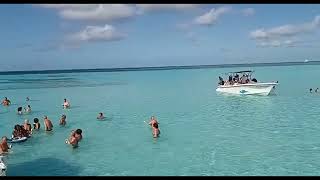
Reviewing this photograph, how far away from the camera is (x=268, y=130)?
1742 centimetres

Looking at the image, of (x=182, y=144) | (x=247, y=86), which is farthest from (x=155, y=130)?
(x=247, y=86)

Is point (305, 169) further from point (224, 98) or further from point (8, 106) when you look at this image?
point (8, 106)

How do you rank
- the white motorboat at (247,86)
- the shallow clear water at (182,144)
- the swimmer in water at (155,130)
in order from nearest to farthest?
the shallow clear water at (182,144) < the swimmer in water at (155,130) < the white motorboat at (247,86)

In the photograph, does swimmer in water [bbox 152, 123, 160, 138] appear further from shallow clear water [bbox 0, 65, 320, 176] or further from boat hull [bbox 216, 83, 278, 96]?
boat hull [bbox 216, 83, 278, 96]

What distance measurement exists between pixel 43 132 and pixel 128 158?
559 centimetres

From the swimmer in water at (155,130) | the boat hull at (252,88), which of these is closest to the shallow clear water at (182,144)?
the swimmer in water at (155,130)

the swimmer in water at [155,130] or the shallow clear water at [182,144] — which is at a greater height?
the swimmer in water at [155,130]

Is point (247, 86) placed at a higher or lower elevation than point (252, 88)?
higher

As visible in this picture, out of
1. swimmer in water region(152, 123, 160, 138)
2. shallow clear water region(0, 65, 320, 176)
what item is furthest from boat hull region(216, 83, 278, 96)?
swimmer in water region(152, 123, 160, 138)

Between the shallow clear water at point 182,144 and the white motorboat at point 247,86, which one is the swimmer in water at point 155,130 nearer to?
the shallow clear water at point 182,144

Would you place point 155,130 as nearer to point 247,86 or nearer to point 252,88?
point 247,86

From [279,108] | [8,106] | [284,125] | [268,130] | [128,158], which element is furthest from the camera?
[8,106]

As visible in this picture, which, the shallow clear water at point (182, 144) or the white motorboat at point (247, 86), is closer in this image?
the shallow clear water at point (182, 144)

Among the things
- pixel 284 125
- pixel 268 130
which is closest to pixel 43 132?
pixel 268 130
